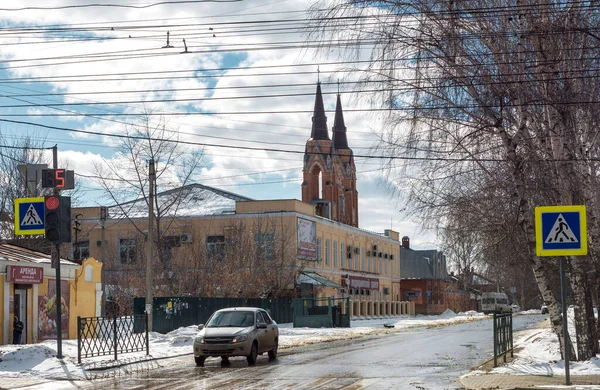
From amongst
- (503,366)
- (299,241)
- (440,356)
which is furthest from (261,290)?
(503,366)

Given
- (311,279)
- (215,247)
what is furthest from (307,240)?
(215,247)

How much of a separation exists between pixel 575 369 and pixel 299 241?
4676cm

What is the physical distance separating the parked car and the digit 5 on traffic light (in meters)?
4.53

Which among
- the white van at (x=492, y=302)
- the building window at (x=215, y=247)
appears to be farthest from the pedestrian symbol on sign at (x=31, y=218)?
the white van at (x=492, y=302)

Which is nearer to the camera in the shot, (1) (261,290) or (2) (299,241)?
(1) (261,290)

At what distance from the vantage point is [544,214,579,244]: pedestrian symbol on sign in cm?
1454

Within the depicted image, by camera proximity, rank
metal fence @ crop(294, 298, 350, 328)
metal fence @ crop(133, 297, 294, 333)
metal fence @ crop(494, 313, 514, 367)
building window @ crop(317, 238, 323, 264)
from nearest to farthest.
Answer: metal fence @ crop(494, 313, 514, 367) < metal fence @ crop(133, 297, 294, 333) < metal fence @ crop(294, 298, 350, 328) < building window @ crop(317, 238, 323, 264)

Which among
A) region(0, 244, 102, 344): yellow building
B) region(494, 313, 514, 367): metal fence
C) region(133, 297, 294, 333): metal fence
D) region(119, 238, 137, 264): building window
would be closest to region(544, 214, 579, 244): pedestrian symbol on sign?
region(494, 313, 514, 367): metal fence

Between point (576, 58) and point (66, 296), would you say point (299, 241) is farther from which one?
point (576, 58)

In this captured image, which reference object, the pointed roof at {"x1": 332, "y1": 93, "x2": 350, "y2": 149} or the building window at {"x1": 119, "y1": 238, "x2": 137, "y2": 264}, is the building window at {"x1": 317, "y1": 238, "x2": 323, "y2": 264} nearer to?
the building window at {"x1": 119, "y1": 238, "x2": 137, "y2": 264}

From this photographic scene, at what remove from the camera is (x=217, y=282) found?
50781mm

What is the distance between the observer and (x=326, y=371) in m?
20.1

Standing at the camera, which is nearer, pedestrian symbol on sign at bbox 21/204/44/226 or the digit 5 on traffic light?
the digit 5 on traffic light

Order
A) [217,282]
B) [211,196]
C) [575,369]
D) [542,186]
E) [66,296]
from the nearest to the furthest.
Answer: [575,369] → [542,186] → [66,296] → [217,282] → [211,196]
